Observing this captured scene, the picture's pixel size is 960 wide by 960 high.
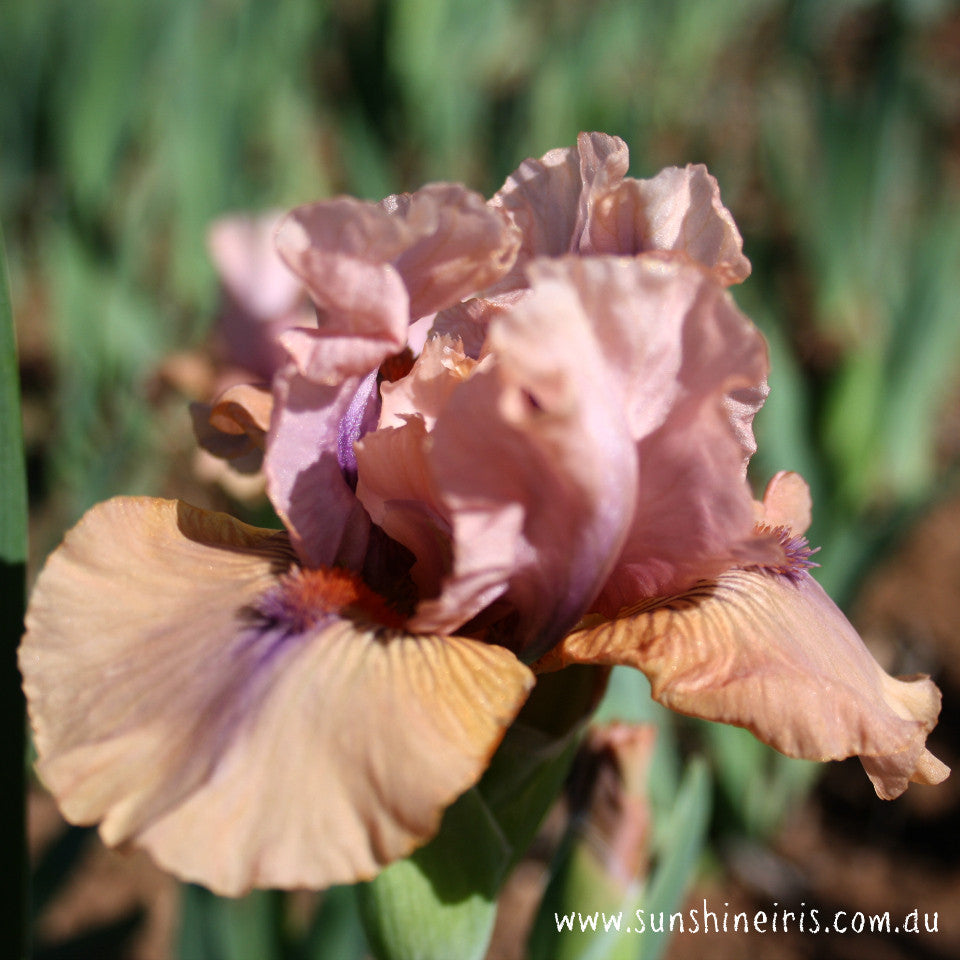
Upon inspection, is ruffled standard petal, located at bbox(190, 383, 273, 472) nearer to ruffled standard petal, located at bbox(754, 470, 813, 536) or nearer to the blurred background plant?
ruffled standard petal, located at bbox(754, 470, 813, 536)

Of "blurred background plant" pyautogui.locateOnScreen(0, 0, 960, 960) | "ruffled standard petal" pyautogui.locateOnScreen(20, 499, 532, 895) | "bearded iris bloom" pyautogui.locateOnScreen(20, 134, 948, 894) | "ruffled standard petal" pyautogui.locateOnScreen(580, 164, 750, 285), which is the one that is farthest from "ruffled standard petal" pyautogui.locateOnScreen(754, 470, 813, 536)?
"blurred background plant" pyautogui.locateOnScreen(0, 0, 960, 960)

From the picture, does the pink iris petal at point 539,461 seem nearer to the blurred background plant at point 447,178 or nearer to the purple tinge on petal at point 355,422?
the purple tinge on petal at point 355,422

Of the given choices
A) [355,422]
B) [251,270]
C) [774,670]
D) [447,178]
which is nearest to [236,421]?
[355,422]

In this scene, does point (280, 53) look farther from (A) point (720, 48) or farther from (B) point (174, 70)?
(A) point (720, 48)

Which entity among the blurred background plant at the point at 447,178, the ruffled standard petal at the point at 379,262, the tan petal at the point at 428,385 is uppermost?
the ruffled standard petal at the point at 379,262

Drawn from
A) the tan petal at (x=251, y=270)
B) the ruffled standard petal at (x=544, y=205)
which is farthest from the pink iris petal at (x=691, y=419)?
the tan petal at (x=251, y=270)

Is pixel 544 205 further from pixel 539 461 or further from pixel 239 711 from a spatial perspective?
pixel 239 711

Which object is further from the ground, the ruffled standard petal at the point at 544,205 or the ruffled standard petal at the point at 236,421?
the ruffled standard petal at the point at 544,205
